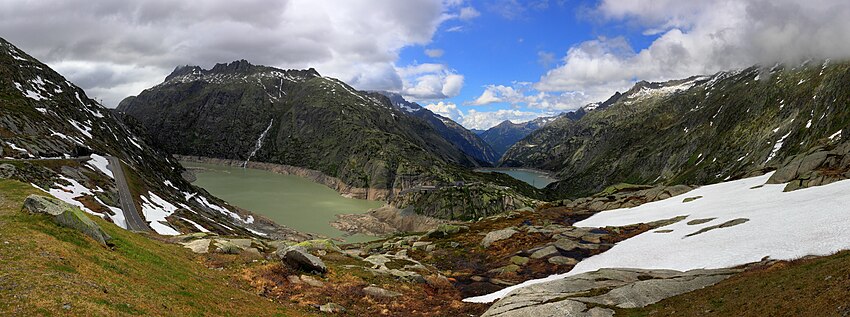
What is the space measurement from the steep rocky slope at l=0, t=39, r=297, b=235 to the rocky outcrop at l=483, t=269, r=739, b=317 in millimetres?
70983

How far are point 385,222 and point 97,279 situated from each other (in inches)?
5769

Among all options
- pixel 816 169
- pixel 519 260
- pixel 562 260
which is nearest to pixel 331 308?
pixel 519 260

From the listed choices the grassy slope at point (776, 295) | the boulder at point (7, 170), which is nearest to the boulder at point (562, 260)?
the grassy slope at point (776, 295)

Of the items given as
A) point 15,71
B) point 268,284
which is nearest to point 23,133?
point 15,71

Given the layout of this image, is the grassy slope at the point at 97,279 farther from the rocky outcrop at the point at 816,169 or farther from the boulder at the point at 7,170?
the rocky outcrop at the point at 816,169

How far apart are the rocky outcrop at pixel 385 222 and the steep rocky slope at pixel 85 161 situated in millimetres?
27099

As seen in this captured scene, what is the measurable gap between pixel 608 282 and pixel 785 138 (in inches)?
7391

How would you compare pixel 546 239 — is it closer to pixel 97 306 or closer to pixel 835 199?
pixel 835 199

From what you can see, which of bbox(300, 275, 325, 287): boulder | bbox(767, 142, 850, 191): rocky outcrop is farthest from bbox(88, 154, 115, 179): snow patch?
bbox(767, 142, 850, 191): rocky outcrop

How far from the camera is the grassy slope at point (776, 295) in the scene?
16.6m

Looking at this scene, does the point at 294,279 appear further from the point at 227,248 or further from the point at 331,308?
the point at 227,248

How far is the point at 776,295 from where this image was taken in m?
19.4

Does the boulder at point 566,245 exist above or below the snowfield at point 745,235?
below

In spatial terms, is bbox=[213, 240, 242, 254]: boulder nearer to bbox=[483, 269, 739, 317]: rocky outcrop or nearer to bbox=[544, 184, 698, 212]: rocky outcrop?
bbox=[483, 269, 739, 317]: rocky outcrop
